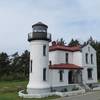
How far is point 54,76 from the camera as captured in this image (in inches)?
Result: 1312

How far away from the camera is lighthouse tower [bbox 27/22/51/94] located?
3070 centimetres

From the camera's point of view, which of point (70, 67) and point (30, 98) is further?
point (70, 67)

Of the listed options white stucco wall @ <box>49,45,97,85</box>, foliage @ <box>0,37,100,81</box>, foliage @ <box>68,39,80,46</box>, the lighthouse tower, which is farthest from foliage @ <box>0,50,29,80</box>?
Answer: the lighthouse tower

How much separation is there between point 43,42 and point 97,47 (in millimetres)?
38602

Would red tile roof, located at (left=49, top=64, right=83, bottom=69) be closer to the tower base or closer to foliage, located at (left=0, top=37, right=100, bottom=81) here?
the tower base

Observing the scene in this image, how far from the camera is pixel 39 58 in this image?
101 ft

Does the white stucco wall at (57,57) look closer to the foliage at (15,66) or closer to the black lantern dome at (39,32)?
the black lantern dome at (39,32)

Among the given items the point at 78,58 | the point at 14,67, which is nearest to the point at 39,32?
the point at 78,58

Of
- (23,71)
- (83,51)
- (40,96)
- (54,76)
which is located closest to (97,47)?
(23,71)

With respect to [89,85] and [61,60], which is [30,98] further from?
[89,85]

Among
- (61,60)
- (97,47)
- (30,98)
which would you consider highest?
(97,47)

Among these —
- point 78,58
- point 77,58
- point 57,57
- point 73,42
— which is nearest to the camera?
point 57,57

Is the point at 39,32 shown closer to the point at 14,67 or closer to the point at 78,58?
the point at 78,58

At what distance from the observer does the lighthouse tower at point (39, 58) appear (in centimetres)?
3070
